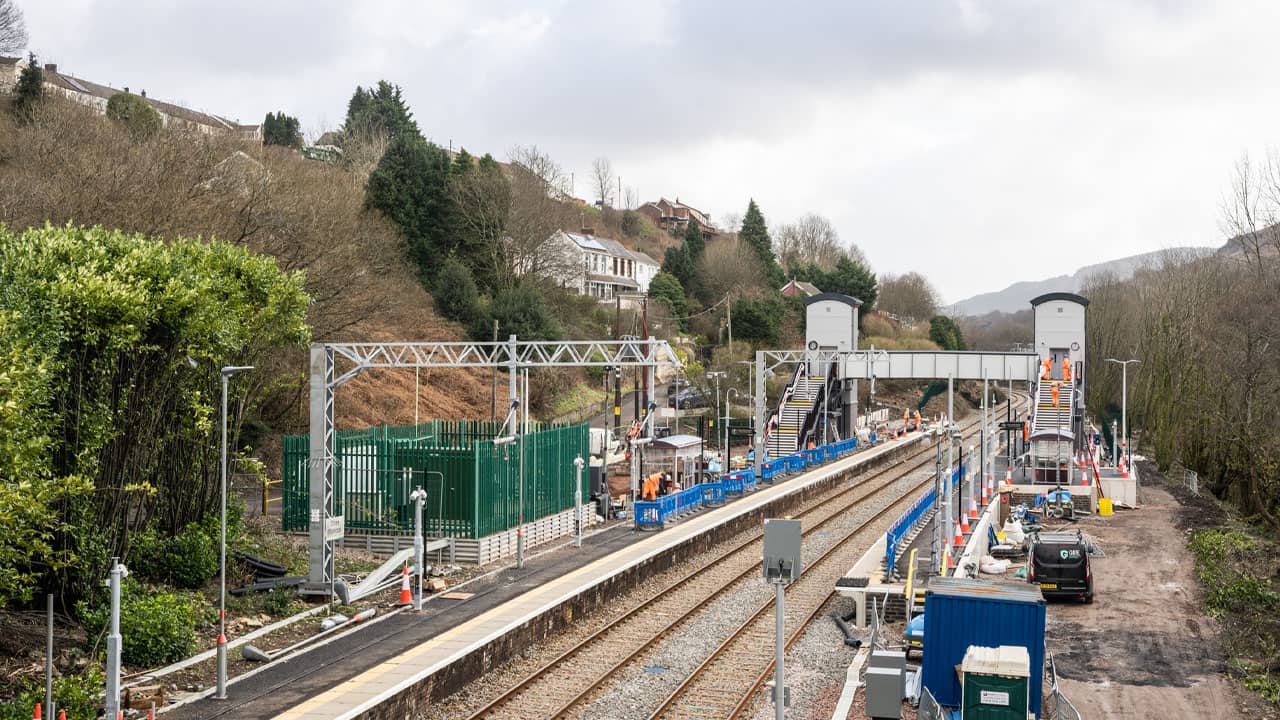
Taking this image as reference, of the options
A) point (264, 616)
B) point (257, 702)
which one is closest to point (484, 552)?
point (264, 616)

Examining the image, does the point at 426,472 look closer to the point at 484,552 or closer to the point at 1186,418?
the point at 484,552

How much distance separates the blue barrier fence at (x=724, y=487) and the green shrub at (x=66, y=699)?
18584 millimetres

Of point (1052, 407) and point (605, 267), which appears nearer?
point (1052, 407)

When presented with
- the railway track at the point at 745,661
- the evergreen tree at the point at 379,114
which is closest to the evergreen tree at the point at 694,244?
the evergreen tree at the point at 379,114

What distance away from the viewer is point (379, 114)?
9062 centimetres

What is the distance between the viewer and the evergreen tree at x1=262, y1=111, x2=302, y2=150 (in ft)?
292

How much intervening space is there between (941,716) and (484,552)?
13393 millimetres

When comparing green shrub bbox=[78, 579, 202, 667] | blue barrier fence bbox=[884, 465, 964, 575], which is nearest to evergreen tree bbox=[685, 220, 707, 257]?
blue barrier fence bbox=[884, 465, 964, 575]

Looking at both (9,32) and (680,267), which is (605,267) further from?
(9,32)

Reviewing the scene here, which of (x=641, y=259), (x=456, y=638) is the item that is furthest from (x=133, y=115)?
(x=641, y=259)

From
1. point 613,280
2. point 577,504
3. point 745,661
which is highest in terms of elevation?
point 613,280

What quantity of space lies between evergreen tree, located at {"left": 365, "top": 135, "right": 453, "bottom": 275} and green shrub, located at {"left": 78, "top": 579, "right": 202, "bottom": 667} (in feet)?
162

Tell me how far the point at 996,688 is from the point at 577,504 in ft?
51.1

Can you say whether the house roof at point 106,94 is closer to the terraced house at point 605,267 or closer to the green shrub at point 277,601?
the terraced house at point 605,267
